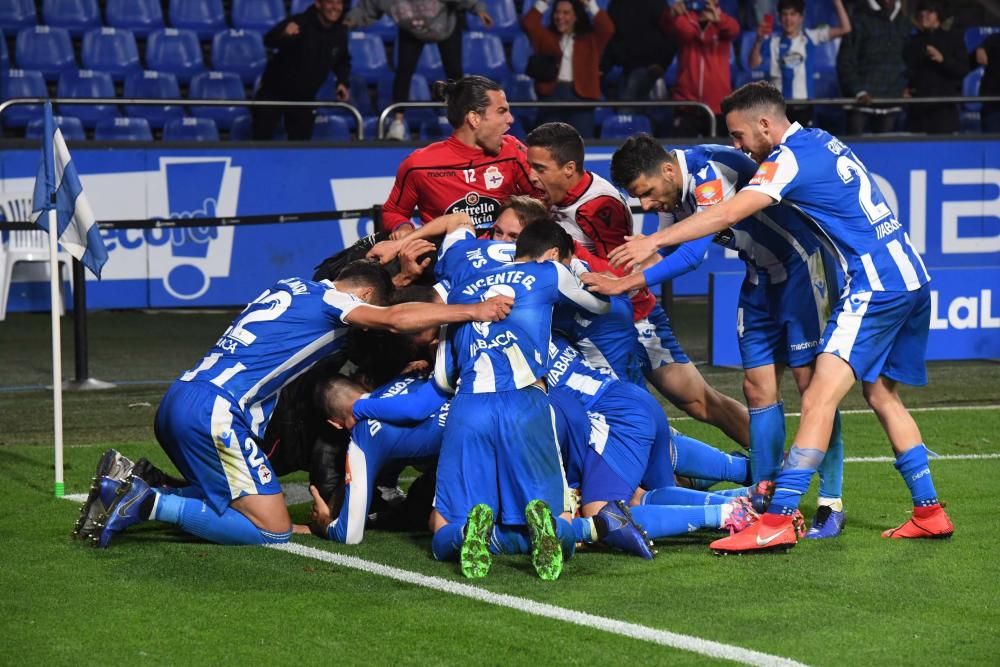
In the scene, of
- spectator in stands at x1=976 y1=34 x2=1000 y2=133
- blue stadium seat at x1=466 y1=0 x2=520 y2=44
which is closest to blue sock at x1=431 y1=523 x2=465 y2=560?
blue stadium seat at x1=466 y1=0 x2=520 y2=44

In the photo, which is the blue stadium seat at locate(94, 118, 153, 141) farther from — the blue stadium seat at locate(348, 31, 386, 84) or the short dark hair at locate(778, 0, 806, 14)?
the short dark hair at locate(778, 0, 806, 14)

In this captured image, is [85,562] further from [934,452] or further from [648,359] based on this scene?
[934,452]

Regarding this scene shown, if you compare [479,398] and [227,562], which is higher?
[479,398]

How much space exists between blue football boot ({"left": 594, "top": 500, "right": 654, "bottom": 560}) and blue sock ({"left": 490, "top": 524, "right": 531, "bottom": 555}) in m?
0.31

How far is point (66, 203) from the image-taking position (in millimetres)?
7738

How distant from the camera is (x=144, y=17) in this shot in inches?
640

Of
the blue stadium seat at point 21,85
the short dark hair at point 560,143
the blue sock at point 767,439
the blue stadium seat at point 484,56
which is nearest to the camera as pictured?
the blue sock at point 767,439

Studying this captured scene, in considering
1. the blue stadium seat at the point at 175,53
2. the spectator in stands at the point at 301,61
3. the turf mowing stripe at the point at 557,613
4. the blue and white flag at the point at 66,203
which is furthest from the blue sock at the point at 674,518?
the blue stadium seat at the point at 175,53

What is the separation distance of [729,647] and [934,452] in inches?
160

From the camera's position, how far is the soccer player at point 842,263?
20.1 feet

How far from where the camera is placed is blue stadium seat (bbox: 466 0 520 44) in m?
17.3

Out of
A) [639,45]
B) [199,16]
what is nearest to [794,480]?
[639,45]

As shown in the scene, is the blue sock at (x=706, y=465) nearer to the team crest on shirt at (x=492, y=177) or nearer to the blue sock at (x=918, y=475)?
the blue sock at (x=918, y=475)

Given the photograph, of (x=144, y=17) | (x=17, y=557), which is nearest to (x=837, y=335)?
(x=17, y=557)
